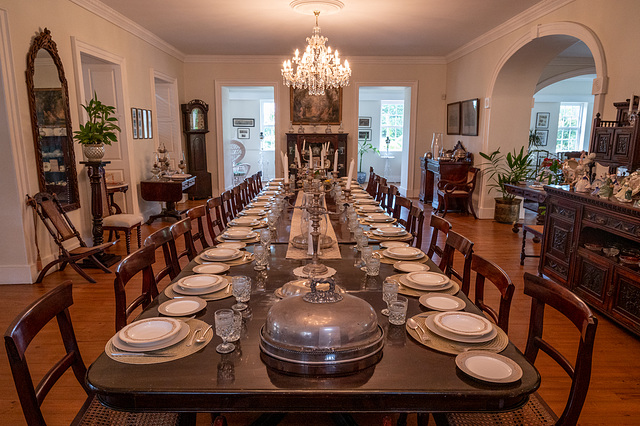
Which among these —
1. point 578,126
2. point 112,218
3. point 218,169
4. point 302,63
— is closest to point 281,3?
point 302,63

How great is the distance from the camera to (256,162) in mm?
12867

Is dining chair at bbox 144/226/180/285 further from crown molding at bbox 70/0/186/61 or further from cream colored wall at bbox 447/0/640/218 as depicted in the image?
cream colored wall at bbox 447/0/640/218

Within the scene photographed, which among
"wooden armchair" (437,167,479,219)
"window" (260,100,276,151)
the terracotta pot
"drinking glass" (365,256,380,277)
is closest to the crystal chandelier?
"wooden armchair" (437,167,479,219)

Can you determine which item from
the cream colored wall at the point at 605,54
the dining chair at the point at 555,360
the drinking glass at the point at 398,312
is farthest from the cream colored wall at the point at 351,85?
the drinking glass at the point at 398,312

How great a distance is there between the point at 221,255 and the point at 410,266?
3.31ft

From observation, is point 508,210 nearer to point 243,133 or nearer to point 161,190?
point 161,190

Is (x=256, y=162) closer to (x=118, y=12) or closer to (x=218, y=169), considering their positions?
(x=218, y=169)

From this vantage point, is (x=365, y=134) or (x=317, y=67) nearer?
(x=317, y=67)

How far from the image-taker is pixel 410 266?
2.19 meters

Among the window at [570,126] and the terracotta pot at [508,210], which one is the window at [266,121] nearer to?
the terracotta pot at [508,210]

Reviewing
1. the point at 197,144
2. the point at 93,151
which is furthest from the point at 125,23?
the point at 197,144

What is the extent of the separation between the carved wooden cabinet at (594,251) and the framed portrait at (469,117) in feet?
12.0

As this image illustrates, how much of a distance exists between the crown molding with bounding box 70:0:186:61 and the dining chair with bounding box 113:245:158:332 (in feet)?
13.4

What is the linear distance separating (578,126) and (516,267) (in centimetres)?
1010
